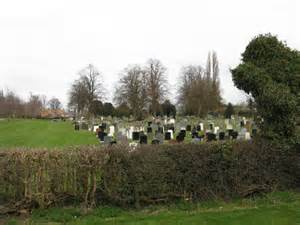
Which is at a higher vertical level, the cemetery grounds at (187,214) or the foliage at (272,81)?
the foliage at (272,81)

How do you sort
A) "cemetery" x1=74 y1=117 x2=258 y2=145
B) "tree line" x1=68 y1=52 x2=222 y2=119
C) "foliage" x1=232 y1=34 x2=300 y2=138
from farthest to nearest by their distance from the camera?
"tree line" x1=68 y1=52 x2=222 y2=119 → "cemetery" x1=74 y1=117 x2=258 y2=145 → "foliage" x1=232 y1=34 x2=300 y2=138

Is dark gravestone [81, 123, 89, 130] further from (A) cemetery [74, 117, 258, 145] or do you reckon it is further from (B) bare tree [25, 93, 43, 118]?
(B) bare tree [25, 93, 43, 118]

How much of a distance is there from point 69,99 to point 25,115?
68.4 ft

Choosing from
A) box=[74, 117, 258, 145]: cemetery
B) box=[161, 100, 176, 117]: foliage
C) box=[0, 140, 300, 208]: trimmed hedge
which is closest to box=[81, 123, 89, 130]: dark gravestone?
box=[74, 117, 258, 145]: cemetery

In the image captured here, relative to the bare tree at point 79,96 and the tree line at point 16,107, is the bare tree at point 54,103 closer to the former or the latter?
the tree line at point 16,107

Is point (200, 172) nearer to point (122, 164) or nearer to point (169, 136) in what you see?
point (122, 164)

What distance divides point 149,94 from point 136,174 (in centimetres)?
4796

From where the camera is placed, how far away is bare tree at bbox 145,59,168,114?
5347cm

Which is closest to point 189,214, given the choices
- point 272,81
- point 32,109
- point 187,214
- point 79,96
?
point 187,214

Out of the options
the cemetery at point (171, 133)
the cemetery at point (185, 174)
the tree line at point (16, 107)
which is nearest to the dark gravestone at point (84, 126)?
the cemetery at point (171, 133)

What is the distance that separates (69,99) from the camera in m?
62.2

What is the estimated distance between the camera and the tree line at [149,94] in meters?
46.6

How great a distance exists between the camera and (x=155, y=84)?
55.7 metres

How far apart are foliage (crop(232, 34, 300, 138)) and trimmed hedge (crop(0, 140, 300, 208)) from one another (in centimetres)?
77
